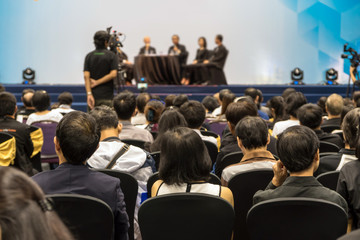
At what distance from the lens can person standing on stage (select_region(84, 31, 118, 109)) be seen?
19.6 feet

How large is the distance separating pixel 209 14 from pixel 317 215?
12.1 meters

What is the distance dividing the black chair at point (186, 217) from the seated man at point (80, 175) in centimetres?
19

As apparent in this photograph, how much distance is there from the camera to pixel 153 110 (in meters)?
4.66

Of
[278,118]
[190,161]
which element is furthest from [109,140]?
[278,118]

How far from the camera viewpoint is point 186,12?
535 inches

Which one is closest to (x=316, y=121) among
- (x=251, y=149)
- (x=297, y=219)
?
(x=251, y=149)

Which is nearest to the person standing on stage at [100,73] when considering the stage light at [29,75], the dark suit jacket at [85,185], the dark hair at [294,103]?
the dark hair at [294,103]

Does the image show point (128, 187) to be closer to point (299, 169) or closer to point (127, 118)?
point (299, 169)

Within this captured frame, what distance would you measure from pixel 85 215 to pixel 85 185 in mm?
241

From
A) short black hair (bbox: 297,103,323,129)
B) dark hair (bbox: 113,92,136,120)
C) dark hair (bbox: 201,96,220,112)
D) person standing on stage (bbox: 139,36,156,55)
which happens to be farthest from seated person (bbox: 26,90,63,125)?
person standing on stage (bbox: 139,36,156,55)

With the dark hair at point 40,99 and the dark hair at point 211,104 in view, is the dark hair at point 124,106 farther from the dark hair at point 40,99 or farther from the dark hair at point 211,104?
the dark hair at point 211,104

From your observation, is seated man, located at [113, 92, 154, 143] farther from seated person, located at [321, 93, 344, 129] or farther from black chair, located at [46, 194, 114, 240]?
black chair, located at [46, 194, 114, 240]

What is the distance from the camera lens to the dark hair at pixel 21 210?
3.02 ft

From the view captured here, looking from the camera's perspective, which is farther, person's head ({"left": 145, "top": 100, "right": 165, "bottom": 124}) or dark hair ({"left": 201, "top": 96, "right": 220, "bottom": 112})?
dark hair ({"left": 201, "top": 96, "right": 220, "bottom": 112})
